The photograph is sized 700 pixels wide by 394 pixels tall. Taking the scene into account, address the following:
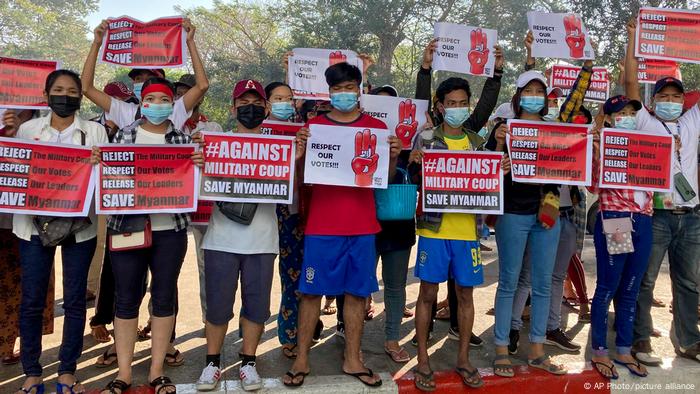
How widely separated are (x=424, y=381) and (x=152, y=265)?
7.12 feet

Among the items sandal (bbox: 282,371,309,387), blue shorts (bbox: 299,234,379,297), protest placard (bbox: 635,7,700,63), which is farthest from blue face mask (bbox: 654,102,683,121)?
sandal (bbox: 282,371,309,387)

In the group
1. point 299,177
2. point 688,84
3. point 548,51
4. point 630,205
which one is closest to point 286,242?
point 299,177

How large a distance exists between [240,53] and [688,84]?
26320 millimetres

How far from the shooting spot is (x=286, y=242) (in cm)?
454

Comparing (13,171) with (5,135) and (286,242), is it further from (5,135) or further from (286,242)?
(286,242)

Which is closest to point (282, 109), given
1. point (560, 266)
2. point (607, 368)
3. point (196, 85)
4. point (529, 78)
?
point (196, 85)

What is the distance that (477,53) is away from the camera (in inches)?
211

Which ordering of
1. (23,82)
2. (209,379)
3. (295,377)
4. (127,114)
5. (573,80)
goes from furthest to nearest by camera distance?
(573,80) < (127,114) < (23,82) < (295,377) < (209,379)

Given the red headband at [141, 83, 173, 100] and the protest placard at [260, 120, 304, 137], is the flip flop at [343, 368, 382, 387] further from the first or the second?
the red headband at [141, 83, 173, 100]

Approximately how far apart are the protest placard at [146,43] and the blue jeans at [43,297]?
1.83 m

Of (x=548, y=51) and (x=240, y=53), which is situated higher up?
(x=240, y=53)

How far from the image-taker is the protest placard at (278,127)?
4562 mm

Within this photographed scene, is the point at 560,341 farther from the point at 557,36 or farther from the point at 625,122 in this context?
the point at 557,36

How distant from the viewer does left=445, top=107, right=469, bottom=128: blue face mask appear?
4172mm
